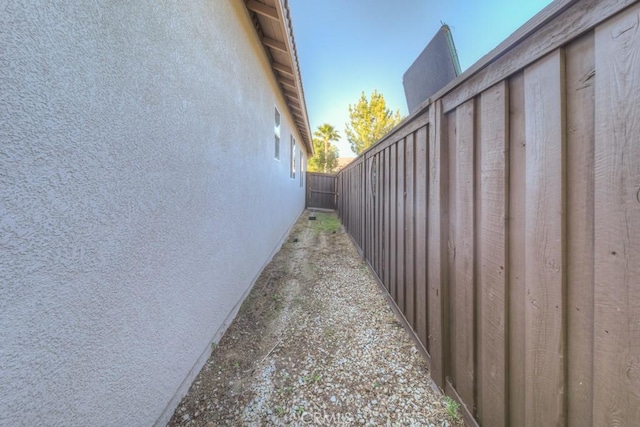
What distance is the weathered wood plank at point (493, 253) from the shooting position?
1.08 meters

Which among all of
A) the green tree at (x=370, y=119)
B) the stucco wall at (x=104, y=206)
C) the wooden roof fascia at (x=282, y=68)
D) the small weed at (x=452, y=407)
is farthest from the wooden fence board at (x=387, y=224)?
the green tree at (x=370, y=119)

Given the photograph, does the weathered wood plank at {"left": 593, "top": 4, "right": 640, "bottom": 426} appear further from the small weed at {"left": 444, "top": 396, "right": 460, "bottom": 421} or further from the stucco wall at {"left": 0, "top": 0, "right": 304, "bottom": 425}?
the stucco wall at {"left": 0, "top": 0, "right": 304, "bottom": 425}

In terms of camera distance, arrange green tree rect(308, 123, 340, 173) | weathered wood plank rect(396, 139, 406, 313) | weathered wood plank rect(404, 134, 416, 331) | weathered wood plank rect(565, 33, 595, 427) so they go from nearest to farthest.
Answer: weathered wood plank rect(565, 33, 595, 427) < weathered wood plank rect(404, 134, 416, 331) < weathered wood plank rect(396, 139, 406, 313) < green tree rect(308, 123, 340, 173)

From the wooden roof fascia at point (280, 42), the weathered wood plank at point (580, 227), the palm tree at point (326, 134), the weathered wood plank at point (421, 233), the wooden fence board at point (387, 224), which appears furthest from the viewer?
the palm tree at point (326, 134)

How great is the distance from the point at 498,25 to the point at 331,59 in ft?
26.0

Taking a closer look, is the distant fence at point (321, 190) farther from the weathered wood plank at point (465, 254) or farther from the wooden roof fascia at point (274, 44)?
the weathered wood plank at point (465, 254)

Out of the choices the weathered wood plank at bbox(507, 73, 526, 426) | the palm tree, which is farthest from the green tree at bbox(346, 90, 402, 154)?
the weathered wood plank at bbox(507, 73, 526, 426)

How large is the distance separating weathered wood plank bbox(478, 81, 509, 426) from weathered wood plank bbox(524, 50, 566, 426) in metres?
0.12

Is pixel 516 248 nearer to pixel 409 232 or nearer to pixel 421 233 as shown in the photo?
pixel 421 233

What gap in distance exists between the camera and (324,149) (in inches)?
864

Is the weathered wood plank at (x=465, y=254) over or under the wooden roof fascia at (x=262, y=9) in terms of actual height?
under

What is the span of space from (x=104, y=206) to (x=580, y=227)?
1825mm

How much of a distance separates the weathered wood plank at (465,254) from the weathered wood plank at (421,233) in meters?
0.40

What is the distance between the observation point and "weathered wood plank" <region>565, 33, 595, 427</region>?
75 centimetres
